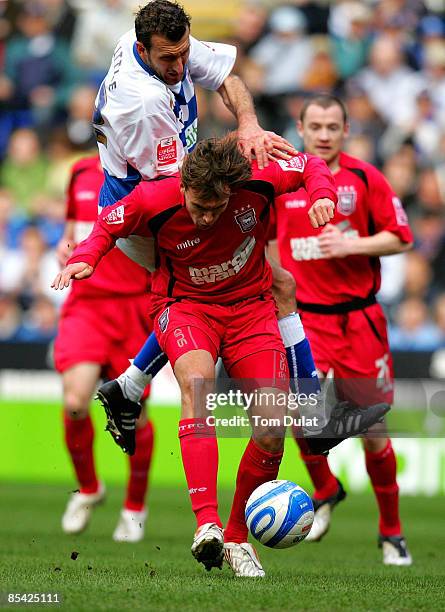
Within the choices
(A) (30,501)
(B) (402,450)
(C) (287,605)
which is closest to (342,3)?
(B) (402,450)

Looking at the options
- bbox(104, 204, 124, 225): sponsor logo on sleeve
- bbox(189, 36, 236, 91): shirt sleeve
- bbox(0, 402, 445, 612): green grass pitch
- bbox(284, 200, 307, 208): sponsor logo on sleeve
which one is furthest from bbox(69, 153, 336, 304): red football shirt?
bbox(284, 200, 307, 208): sponsor logo on sleeve

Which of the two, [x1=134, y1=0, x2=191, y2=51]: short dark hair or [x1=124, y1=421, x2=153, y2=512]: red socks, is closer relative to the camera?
[x1=134, y1=0, x2=191, y2=51]: short dark hair

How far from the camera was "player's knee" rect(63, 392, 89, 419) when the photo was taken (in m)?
8.36

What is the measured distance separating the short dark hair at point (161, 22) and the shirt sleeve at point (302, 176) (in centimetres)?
83

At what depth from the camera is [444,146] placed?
14.5m

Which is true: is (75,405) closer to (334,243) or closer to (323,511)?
(323,511)

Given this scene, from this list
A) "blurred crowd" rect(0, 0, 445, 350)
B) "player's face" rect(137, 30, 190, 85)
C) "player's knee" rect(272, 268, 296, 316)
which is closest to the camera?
"player's face" rect(137, 30, 190, 85)

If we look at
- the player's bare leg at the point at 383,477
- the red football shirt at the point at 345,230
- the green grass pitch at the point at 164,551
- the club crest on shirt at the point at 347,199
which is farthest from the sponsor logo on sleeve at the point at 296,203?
the green grass pitch at the point at 164,551

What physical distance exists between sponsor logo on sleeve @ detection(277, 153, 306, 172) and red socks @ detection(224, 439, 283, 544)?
56.6 inches

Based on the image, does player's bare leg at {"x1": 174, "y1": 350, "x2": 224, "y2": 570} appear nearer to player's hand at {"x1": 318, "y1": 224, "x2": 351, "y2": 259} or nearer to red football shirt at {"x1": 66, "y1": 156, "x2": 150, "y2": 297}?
player's hand at {"x1": 318, "y1": 224, "x2": 351, "y2": 259}

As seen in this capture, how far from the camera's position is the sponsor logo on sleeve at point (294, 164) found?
5.98 metres

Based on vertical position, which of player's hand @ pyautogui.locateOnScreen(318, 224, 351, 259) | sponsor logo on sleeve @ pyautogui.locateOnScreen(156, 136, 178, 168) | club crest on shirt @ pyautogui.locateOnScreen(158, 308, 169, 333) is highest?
sponsor logo on sleeve @ pyautogui.locateOnScreen(156, 136, 178, 168)

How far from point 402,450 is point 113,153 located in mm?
5961

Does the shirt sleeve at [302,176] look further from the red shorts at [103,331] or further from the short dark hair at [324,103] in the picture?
the red shorts at [103,331]
